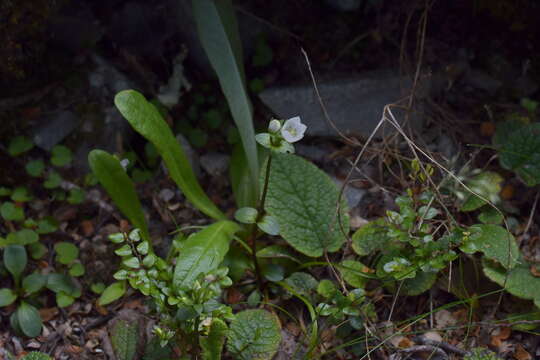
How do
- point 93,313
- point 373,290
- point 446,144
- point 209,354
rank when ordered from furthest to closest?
point 446,144 → point 93,313 → point 373,290 → point 209,354

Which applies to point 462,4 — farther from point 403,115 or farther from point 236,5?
point 236,5

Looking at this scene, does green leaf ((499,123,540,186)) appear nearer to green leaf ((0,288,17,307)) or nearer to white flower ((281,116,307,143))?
white flower ((281,116,307,143))

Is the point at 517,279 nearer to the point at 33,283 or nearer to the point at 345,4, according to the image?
the point at 345,4

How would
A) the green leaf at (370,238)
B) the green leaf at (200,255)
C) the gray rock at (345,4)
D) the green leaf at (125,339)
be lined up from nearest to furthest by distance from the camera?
the green leaf at (200,255), the green leaf at (125,339), the green leaf at (370,238), the gray rock at (345,4)

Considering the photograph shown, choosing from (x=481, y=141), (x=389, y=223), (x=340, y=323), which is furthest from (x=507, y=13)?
(x=340, y=323)

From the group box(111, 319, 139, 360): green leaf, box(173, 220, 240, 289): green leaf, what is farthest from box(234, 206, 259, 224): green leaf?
box(111, 319, 139, 360): green leaf

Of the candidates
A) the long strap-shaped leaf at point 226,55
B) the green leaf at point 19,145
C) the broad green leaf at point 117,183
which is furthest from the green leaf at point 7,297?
the long strap-shaped leaf at point 226,55

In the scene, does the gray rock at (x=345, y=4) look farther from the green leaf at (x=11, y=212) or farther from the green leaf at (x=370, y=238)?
the green leaf at (x=11, y=212)
